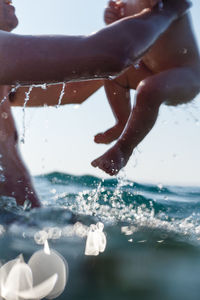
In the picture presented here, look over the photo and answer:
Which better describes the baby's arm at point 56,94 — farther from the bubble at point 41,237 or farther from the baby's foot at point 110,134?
the bubble at point 41,237

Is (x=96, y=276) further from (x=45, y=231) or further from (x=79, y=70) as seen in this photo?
(x=79, y=70)

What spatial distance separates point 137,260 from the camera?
89cm

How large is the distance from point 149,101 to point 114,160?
268 mm

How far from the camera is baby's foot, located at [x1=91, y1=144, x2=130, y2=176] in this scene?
129cm

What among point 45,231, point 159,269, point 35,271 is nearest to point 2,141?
point 45,231

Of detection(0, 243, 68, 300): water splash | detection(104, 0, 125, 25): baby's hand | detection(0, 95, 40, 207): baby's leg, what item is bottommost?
detection(0, 243, 68, 300): water splash

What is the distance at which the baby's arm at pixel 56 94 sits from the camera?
1.62 m

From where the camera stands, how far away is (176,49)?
120 centimetres

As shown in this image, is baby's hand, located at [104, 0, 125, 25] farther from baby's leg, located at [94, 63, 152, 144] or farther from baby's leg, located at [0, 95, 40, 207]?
baby's leg, located at [0, 95, 40, 207]

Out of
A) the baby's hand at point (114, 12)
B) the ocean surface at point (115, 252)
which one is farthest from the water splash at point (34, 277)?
the baby's hand at point (114, 12)

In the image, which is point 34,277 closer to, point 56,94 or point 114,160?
point 114,160

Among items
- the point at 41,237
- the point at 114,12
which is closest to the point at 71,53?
the point at 41,237

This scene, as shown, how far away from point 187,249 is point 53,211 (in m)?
0.52

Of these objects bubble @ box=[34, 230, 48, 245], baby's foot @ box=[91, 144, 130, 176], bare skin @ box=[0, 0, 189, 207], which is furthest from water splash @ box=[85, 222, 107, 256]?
bare skin @ box=[0, 0, 189, 207]
